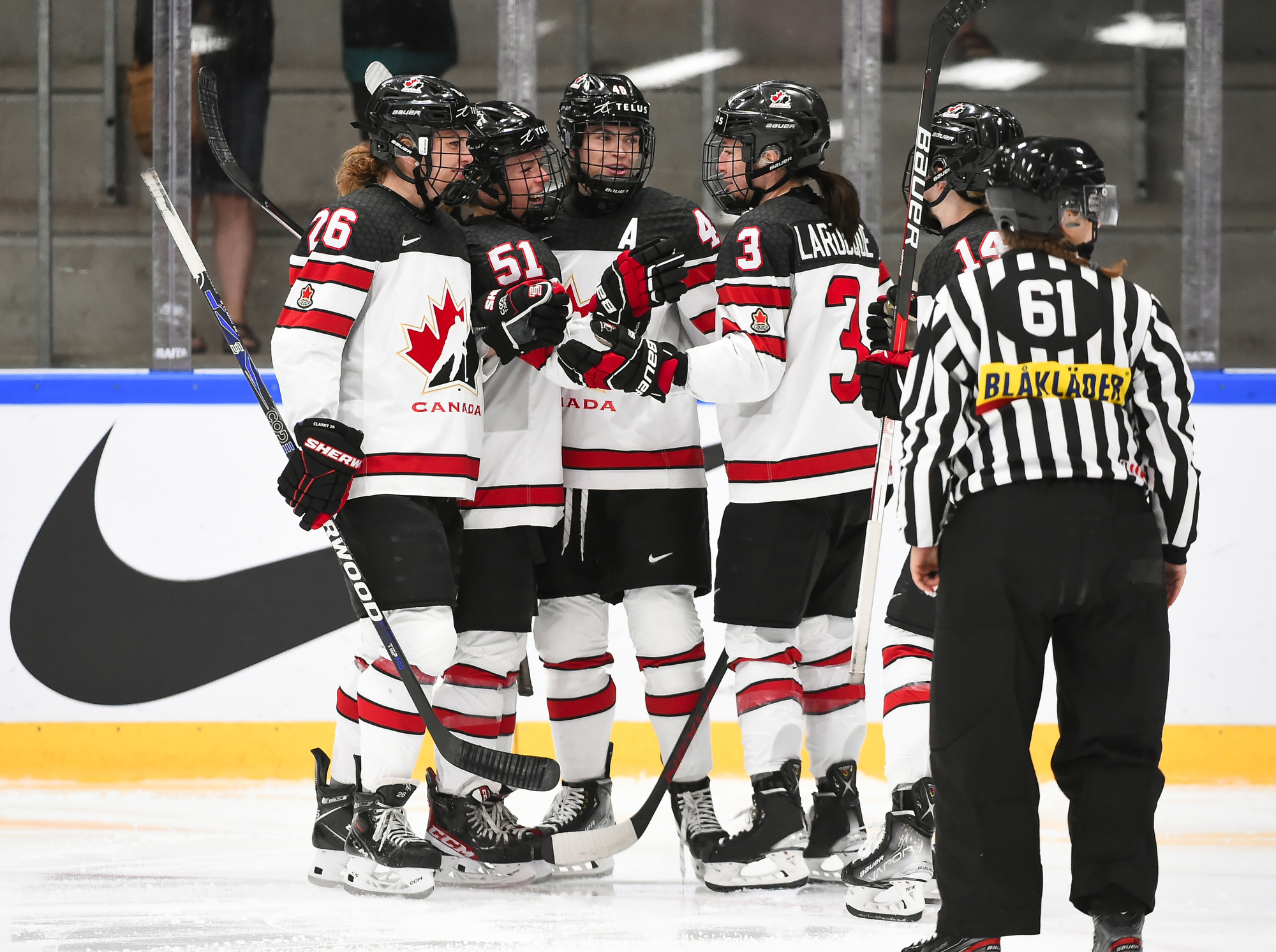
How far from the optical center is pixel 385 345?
256 centimetres

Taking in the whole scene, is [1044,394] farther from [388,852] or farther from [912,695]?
[388,852]

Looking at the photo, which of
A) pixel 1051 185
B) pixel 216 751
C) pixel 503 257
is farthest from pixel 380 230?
pixel 216 751

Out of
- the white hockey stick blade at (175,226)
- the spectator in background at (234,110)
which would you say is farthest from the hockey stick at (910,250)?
the spectator in background at (234,110)

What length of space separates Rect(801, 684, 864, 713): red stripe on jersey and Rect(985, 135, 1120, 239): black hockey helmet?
107 centimetres

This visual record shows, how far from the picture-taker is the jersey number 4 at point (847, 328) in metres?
2.65

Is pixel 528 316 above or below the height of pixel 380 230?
below

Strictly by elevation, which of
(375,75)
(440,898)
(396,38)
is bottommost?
(440,898)

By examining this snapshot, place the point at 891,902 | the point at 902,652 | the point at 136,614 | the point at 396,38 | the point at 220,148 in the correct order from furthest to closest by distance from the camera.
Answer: the point at 396,38 → the point at 136,614 → the point at 220,148 → the point at 902,652 → the point at 891,902

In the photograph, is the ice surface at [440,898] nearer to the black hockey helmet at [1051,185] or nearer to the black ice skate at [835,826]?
the black ice skate at [835,826]

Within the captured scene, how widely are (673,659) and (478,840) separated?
0.50 metres

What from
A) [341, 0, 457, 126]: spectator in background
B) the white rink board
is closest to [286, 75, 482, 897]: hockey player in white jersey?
the white rink board

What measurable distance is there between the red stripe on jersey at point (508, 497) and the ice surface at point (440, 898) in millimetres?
715

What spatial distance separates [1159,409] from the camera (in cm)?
194

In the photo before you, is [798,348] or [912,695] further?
[798,348]
